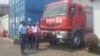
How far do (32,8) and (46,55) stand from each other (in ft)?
20.2

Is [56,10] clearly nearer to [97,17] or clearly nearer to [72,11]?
[72,11]

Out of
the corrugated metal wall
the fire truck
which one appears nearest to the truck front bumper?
the fire truck

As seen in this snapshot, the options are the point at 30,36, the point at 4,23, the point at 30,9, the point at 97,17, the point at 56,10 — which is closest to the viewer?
the point at 97,17

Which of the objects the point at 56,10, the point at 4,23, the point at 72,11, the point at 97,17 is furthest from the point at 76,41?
the point at 4,23

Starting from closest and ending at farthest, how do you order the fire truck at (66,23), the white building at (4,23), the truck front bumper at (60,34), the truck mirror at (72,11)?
the truck front bumper at (60,34) < the fire truck at (66,23) < the truck mirror at (72,11) < the white building at (4,23)

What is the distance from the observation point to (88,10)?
16062 mm

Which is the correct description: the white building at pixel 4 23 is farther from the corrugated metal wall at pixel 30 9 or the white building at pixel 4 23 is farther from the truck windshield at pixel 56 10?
the truck windshield at pixel 56 10

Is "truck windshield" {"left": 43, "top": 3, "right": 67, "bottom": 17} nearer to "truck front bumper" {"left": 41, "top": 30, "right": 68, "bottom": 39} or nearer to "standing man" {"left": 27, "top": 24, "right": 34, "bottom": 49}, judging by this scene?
"truck front bumper" {"left": 41, "top": 30, "right": 68, "bottom": 39}

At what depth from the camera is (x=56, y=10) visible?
14.6 metres

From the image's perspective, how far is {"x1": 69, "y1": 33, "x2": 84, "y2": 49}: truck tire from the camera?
14234 millimetres

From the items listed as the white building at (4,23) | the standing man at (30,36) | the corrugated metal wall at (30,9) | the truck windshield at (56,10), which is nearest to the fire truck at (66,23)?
the truck windshield at (56,10)

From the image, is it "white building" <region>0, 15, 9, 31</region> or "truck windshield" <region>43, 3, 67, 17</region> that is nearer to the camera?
"truck windshield" <region>43, 3, 67, 17</region>

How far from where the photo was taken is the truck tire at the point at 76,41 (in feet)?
46.7

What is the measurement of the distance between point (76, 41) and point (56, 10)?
2.08 m
